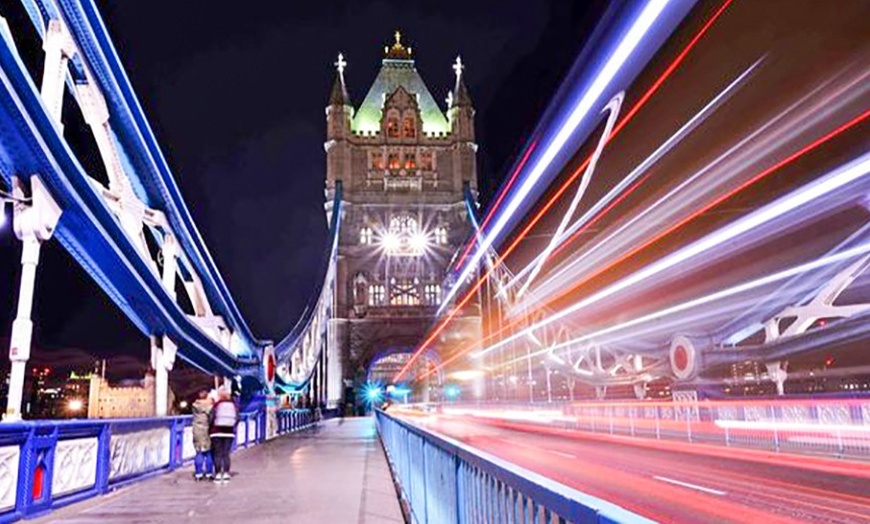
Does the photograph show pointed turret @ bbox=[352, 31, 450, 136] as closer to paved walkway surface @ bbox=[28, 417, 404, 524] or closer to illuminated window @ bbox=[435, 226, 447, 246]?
illuminated window @ bbox=[435, 226, 447, 246]

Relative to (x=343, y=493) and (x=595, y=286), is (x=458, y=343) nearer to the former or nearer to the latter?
(x=595, y=286)

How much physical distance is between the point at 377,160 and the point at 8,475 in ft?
251

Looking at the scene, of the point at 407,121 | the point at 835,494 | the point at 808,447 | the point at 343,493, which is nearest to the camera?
the point at 835,494

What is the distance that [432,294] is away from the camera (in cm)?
7719

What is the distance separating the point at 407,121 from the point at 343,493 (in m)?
77.1

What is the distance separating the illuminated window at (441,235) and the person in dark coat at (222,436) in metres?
66.0

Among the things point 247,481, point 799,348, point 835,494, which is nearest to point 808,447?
point 835,494

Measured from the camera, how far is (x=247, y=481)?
11.5 m

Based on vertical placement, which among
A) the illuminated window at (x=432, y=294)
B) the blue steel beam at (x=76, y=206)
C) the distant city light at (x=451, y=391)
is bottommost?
the distant city light at (x=451, y=391)

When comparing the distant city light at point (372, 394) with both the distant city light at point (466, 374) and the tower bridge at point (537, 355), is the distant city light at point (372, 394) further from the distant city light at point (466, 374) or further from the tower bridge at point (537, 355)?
the tower bridge at point (537, 355)

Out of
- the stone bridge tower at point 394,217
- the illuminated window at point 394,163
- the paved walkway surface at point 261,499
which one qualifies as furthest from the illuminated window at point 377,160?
the paved walkway surface at point 261,499

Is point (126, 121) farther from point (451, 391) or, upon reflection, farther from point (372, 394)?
point (372, 394)

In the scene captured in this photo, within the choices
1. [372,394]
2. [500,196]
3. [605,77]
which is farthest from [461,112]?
[605,77]

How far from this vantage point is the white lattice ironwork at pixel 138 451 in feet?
35.7
